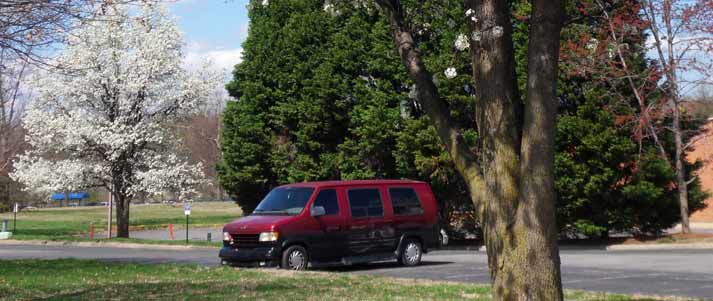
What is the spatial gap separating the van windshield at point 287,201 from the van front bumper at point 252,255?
89 cm

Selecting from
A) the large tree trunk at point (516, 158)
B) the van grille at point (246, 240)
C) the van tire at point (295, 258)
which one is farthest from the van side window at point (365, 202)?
the large tree trunk at point (516, 158)

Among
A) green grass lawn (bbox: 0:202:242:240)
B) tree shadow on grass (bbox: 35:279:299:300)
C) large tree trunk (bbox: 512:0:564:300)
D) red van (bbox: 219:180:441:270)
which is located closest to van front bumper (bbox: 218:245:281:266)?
red van (bbox: 219:180:441:270)

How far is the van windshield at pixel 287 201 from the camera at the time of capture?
689 inches

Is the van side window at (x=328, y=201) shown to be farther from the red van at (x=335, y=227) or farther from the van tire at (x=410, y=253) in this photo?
the van tire at (x=410, y=253)

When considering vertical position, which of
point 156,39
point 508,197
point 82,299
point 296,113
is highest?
point 156,39

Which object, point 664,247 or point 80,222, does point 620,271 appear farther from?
point 80,222

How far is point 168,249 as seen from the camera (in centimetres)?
3028

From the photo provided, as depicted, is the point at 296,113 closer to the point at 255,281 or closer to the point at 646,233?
the point at 646,233

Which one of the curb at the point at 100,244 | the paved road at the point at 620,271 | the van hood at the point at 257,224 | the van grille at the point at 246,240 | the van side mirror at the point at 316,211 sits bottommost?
the paved road at the point at 620,271

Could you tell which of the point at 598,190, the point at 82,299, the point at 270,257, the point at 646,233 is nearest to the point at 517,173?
the point at 82,299

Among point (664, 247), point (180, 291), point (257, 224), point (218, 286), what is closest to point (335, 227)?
point (257, 224)

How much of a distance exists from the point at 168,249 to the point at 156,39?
10.1m

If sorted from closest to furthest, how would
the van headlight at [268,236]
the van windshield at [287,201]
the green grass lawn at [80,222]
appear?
the van headlight at [268,236]
the van windshield at [287,201]
the green grass lawn at [80,222]

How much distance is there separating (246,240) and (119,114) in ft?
66.3
